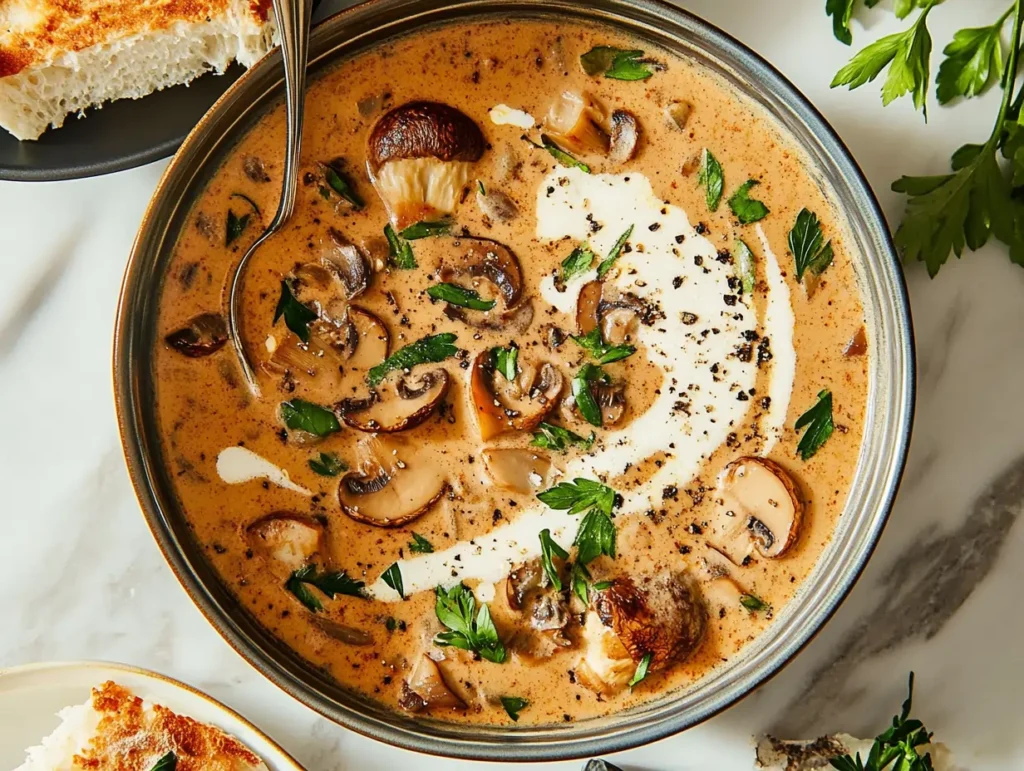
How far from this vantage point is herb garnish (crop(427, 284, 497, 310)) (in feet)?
6.08

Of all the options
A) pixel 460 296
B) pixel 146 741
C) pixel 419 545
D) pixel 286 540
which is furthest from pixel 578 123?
pixel 146 741

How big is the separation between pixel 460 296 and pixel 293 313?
0.32 meters

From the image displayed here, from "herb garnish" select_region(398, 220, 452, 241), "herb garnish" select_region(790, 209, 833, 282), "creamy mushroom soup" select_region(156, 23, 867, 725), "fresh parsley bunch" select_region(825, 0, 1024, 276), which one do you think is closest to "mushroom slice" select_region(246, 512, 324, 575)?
"creamy mushroom soup" select_region(156, 23, 867, 725)

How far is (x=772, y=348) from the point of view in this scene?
6.03 ft

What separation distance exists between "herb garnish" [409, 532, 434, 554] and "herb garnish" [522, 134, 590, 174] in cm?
76

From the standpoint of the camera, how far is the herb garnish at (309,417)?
6.16 feet

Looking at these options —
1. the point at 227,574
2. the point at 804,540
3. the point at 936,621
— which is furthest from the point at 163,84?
the point at 936,621

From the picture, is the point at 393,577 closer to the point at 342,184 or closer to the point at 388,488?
the point at 388,488

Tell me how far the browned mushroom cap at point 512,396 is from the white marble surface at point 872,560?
29.9 inches

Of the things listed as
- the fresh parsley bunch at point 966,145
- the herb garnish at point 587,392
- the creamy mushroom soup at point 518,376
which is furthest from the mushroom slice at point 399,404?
the fresh parsley bunch at point 966,145

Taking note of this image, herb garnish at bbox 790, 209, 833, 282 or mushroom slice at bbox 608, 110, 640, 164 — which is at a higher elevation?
mushroom slice at bbox 608, 110, 640, 164

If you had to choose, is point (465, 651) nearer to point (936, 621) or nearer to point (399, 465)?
point (399, 465)

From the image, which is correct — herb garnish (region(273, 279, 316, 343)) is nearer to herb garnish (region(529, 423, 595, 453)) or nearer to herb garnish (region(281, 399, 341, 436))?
herb garnish (region(281, 399, 341, 436))

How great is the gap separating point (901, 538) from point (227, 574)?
1.38m
